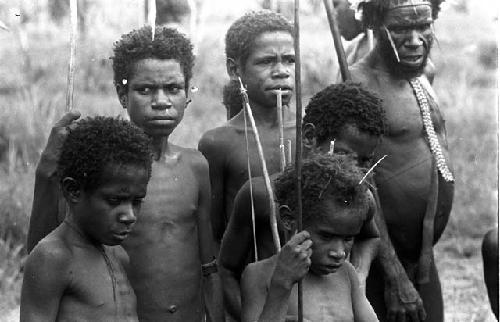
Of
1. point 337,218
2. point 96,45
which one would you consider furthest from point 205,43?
point 337,218

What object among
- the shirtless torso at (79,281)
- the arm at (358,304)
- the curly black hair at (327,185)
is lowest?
the arm at (358,304)

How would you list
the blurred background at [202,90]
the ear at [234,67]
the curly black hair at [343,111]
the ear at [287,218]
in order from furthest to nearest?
the blurred background at [202,90] → the ear at [234,67] → the curly black hair at [343,111] → the ear at [287,218]

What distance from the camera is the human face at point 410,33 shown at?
13.8 ft

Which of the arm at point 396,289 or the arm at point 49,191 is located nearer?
the arm at point 49,191

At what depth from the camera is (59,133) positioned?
3.30m

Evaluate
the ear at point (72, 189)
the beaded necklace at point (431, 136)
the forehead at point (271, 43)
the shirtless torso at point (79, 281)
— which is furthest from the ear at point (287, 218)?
the beaded necklace at point (431, 136)

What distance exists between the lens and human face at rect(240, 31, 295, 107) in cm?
412

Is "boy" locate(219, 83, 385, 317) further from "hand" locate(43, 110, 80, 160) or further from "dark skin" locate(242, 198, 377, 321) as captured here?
"hand" locate(43, 110, 80, 160)

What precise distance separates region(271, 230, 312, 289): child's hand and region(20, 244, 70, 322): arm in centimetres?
59

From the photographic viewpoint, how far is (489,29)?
11.1m

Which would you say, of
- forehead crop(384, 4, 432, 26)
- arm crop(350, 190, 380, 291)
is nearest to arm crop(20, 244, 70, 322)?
arm crop(350, 190, 380, 291)

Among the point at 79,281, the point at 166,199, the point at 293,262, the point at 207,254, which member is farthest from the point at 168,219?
the point at 293,262

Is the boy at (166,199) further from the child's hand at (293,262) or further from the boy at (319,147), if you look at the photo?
the child's hand at (293,262)

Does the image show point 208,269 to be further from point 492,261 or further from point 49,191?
point 492,261
